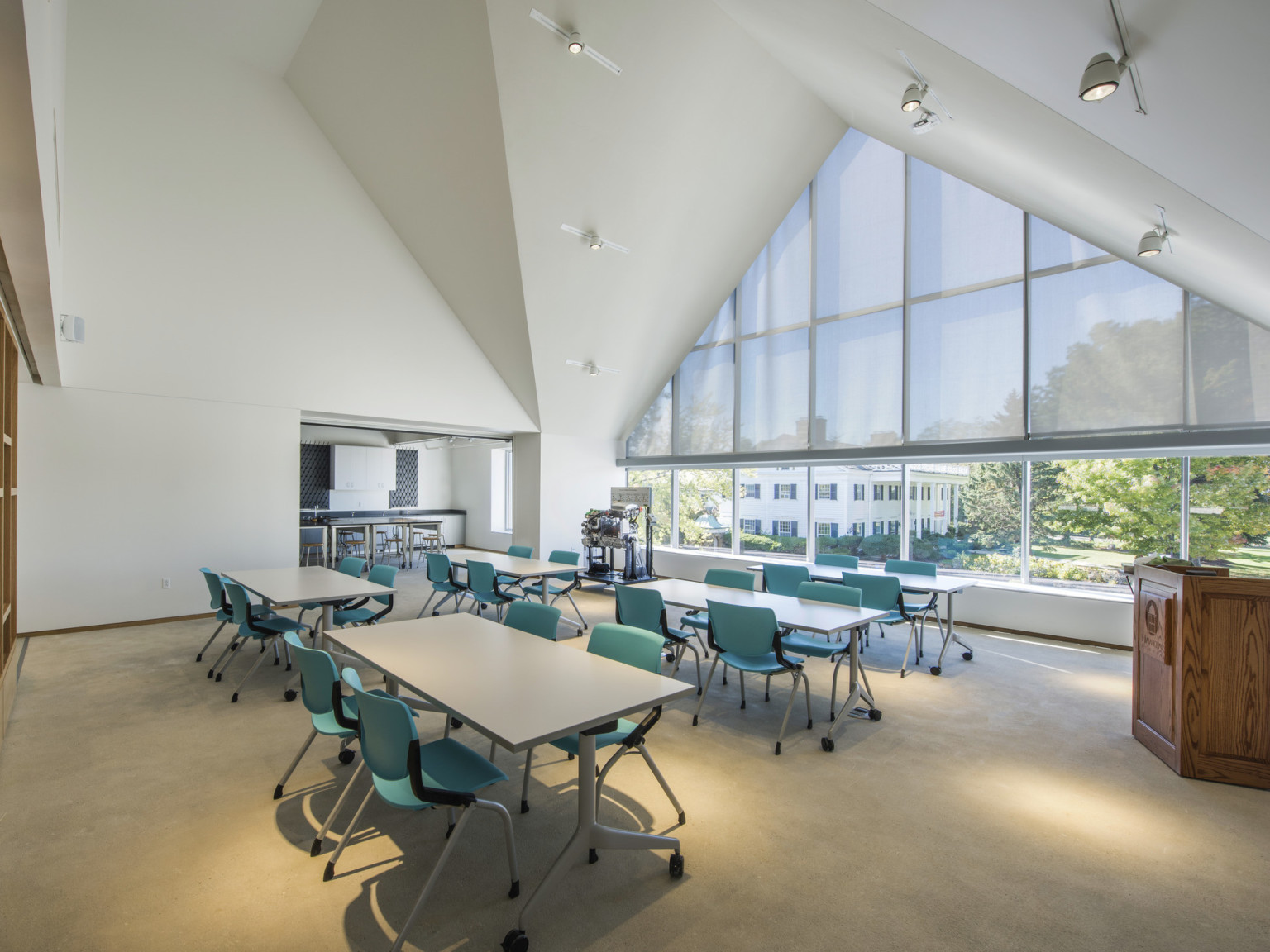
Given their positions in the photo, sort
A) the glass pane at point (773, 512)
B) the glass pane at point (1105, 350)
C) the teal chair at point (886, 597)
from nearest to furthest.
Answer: the teal chair at point (886, 597) → the glass pane at point (1105, 350) → the glass pane at point (773, 512)

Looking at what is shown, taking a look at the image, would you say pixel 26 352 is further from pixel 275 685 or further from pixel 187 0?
pixel 187 0

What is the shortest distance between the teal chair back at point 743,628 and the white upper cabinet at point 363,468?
11515mm

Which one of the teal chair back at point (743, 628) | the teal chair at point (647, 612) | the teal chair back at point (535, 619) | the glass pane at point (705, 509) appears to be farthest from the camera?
the glass pane at point (705, 509)

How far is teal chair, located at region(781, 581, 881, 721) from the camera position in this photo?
4258 mm

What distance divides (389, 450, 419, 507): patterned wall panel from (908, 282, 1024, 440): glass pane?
11502 mm

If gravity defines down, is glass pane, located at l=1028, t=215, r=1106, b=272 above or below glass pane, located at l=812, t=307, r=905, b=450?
above

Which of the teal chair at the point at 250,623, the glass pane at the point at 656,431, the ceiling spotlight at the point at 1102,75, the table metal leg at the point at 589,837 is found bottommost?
the table metal leg at the point at 589,837

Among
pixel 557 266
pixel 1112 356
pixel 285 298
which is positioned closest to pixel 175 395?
pixel 285 298

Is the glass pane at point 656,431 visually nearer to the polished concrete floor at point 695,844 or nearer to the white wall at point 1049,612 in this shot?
the white wall at point 1049,612

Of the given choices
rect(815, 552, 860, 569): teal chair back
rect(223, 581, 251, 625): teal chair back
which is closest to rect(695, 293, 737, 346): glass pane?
rect(815, 552, 860, 569): teal chair back

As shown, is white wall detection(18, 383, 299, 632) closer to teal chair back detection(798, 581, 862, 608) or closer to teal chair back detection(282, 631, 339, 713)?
teal chair back detection(282, 631, 339, 713)

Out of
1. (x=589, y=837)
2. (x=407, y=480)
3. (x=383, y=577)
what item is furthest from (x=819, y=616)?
(x=407, y=480)

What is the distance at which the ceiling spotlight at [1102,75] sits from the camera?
7.76ft

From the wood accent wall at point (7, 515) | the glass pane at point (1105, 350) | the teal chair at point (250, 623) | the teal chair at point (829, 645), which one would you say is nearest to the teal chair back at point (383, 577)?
the teal chair at point (250, 623)
